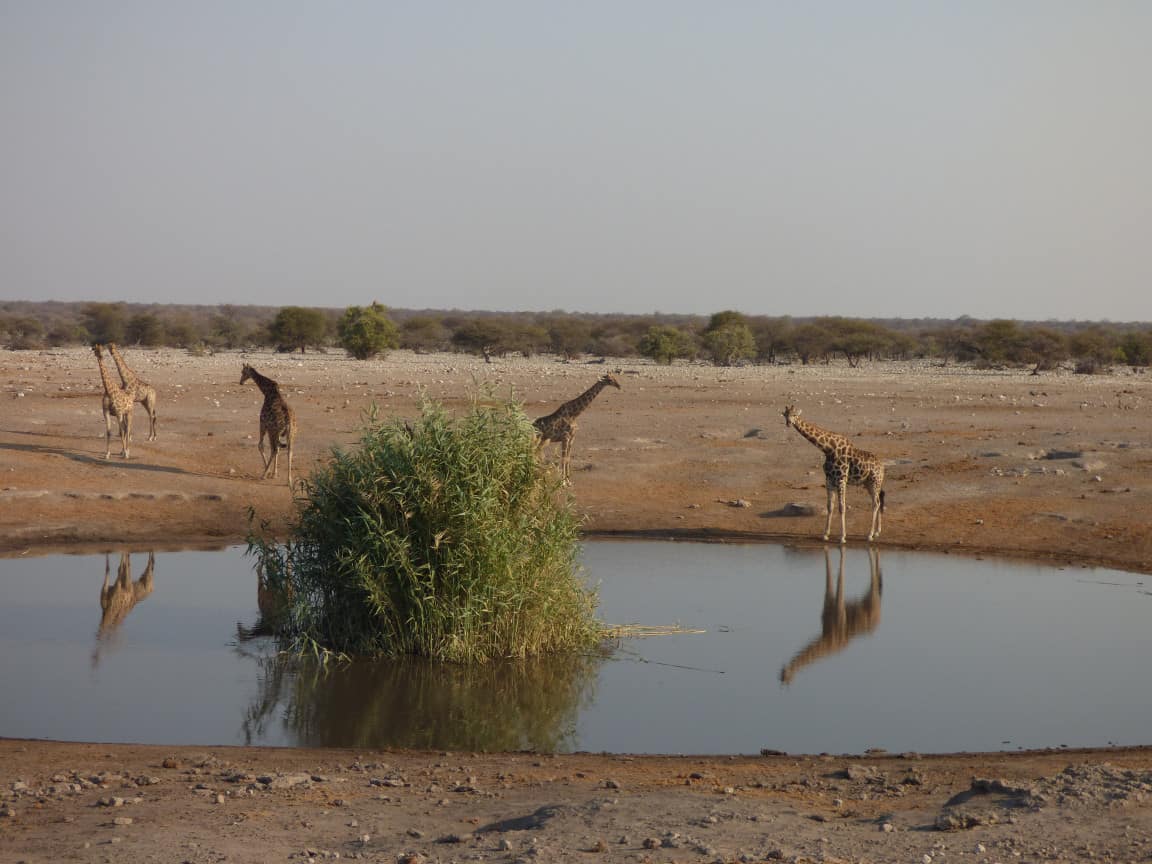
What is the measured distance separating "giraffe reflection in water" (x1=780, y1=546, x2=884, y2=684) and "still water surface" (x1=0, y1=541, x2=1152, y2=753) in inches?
1.5

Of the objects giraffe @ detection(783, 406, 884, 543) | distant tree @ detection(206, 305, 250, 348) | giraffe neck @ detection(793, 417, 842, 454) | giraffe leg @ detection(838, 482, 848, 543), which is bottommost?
giraffe leg @ detection(838, 482, 848, 543)

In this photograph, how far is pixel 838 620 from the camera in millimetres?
13273

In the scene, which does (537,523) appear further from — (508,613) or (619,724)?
(619,724)

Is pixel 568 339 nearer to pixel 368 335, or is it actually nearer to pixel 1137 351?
pixel 368 335

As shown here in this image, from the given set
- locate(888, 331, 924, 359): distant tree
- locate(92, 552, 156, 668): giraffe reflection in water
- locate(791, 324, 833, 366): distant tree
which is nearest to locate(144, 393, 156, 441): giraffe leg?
locate(92, 552, 156, 668): giraffe reflection in water

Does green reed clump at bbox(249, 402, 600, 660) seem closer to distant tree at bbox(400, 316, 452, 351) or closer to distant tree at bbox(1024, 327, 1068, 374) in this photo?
distant tree at bbox(1024, 327, 1068, 374)

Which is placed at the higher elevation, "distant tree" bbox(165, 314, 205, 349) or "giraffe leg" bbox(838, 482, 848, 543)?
→ "distant tree" bbox(165, 314, 205, 349)

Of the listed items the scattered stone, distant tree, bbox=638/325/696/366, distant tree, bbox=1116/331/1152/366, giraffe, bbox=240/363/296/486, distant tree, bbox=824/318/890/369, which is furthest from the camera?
distant tree, bbox=824/318/890/369

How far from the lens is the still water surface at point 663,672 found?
9.60 metres

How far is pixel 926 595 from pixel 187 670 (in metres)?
7.76

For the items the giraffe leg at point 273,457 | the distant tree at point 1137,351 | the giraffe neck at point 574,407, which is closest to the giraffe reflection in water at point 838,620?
the giraffe neck at point 574,407

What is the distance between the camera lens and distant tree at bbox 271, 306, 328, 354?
59.3 meters

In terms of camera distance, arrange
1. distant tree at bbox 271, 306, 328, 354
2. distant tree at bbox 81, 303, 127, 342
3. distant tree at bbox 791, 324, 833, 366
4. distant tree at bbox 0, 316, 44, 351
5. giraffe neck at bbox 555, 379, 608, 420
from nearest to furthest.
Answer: giraffe neck at bbox 555, 379, 608, 420 < distant tree at bbox 791, 324, 833, 366 < distant tree at bbox 271, 306, 328, 354 < distant tree at bbox 0, 316, 44, 351 < distant tree at bbox 81, 303, 127, 342

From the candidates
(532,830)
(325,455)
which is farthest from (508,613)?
(325,455)
